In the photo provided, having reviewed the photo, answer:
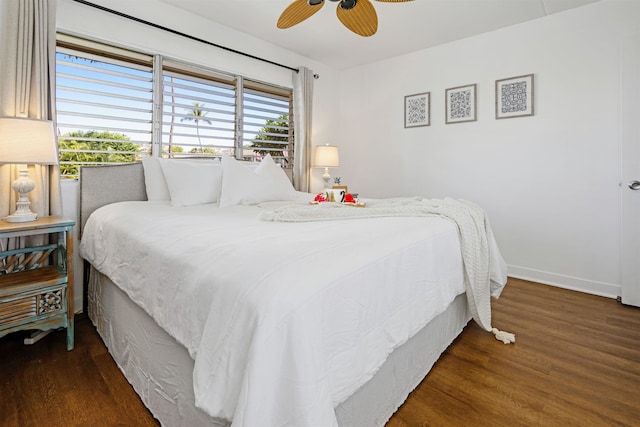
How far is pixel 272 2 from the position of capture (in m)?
2.90

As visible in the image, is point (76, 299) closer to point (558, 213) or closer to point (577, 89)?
point (558, 213)

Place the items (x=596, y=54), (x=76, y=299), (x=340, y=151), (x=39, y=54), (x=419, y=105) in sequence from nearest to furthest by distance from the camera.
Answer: (x=39, y=54) → (x=76, y=299) → (x=596, y=54) → (x=419, y=105) → (x=340, y=151)

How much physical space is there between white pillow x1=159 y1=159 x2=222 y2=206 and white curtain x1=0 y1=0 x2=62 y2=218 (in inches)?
28.2

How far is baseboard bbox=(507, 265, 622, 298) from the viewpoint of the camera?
285cm

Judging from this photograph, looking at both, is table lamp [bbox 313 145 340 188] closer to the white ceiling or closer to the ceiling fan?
the white ceiling

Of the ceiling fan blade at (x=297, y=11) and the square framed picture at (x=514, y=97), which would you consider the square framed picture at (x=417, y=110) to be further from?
the ceiling fan blade at (x=297, y=11)

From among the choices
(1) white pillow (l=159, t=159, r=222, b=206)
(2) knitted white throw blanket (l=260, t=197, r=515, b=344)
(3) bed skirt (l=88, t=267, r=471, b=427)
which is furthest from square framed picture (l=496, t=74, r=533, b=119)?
(1) white pillow (l=159, t=159, r=222, b=206)

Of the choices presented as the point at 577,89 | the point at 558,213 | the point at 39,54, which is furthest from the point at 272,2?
the point at 558,213

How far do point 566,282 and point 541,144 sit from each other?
1321 mm

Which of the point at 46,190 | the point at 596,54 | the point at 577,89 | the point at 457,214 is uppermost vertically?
the point at 596,54

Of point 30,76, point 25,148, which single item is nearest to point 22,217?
point 25,148

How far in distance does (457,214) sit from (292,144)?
2.58 metres

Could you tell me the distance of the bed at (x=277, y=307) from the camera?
0.81m

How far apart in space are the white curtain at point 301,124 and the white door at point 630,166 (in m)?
2.94
